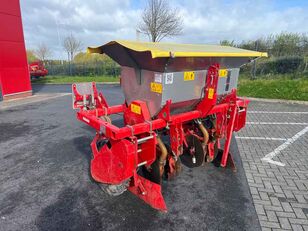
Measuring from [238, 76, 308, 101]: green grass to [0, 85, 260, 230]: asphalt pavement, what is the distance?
628cm

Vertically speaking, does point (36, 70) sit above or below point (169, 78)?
below

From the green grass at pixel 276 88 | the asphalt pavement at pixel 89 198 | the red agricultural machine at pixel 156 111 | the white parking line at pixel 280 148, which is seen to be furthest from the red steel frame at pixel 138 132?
the green grass at pixel 276 88

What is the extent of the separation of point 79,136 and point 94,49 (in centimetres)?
283

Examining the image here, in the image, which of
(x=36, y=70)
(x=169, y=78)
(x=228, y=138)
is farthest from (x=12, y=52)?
(x=36, y=70)

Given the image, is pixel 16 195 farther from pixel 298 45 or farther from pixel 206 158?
pixel 298 45

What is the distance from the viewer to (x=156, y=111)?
291 cm

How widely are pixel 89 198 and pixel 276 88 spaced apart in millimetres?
9709

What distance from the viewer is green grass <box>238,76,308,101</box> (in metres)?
9.54

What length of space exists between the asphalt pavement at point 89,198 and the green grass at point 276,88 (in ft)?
20.6

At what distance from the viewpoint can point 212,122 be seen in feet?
12.7

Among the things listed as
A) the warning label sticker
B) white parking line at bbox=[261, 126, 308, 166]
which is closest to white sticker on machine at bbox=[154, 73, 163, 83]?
the warning label sticker

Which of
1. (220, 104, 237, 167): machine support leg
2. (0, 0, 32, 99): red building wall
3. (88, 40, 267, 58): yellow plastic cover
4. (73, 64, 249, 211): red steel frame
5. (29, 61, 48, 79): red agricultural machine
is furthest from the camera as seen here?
(29, 61, 48, 79): red agricultural machine

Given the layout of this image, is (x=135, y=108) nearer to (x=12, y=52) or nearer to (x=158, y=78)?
(x=158, y=78)

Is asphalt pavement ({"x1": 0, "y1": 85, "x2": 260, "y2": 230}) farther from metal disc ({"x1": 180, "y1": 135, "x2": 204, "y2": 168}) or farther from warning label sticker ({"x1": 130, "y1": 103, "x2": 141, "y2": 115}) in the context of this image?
warning label sticker ({"x1": 130, "y1": 103, "x2": 141, "y2": 115})
